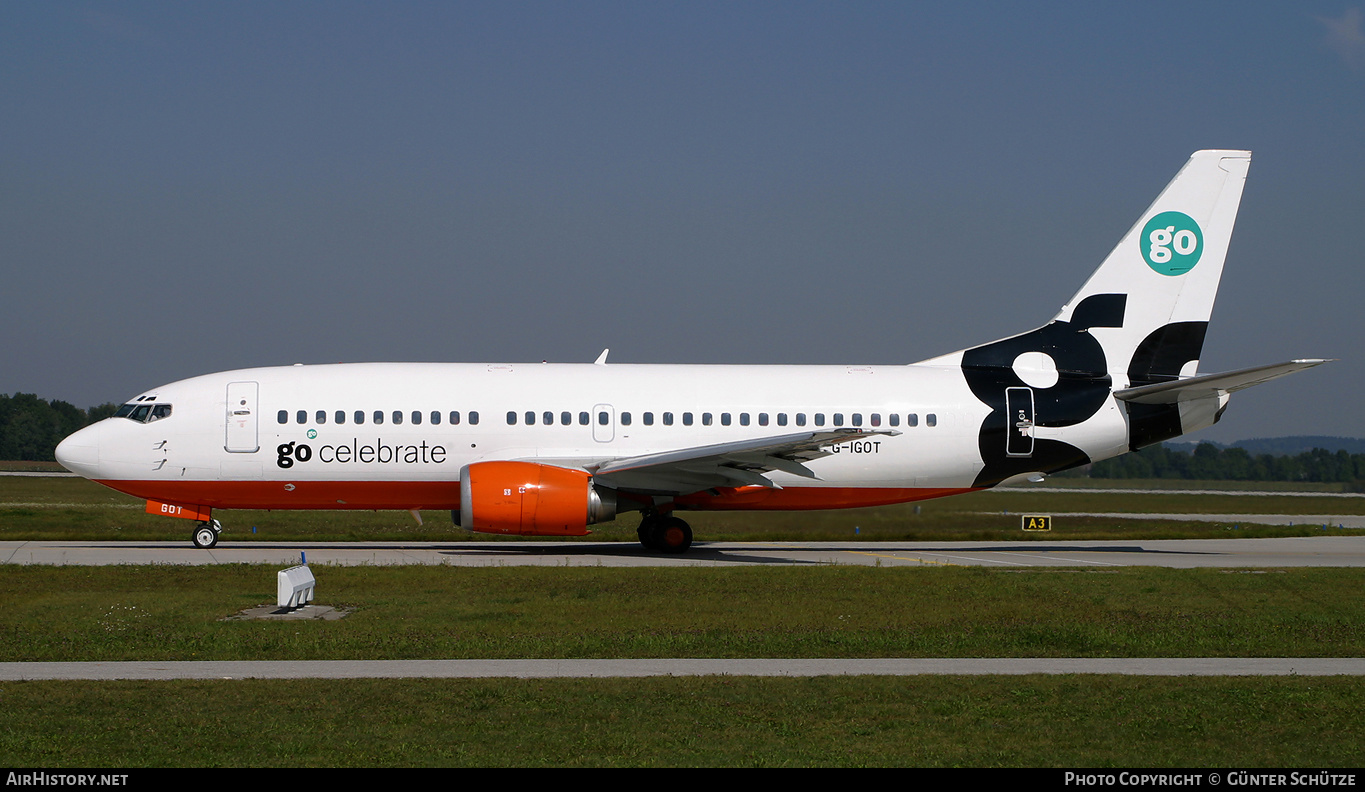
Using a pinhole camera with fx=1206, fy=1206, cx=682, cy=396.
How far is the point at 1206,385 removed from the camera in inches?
1052

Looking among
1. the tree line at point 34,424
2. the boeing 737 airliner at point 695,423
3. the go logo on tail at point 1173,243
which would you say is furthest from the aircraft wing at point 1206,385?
the tree line at point 34,424

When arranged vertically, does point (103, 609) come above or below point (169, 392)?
below

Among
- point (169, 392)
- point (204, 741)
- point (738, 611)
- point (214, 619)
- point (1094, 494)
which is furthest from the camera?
point (1094, 494)

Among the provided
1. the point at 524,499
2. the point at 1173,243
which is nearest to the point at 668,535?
the point at 524,499

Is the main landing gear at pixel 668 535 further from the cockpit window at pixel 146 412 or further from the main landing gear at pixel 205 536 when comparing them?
the cockpit window at pixel 146 412

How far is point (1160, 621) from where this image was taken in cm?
1598

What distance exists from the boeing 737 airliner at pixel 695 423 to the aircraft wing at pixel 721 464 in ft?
0.22

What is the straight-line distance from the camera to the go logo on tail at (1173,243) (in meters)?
28.8

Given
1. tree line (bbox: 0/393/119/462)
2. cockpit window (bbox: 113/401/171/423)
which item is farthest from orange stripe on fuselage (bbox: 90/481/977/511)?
tree line (bbox: 0/393/119/462)

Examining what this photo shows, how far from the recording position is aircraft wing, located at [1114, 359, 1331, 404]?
24.8 metres

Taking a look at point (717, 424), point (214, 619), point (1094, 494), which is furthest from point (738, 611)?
point (1094, 494)

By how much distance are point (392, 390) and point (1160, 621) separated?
55.0 ft

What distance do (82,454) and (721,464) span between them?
1360 centimetres
